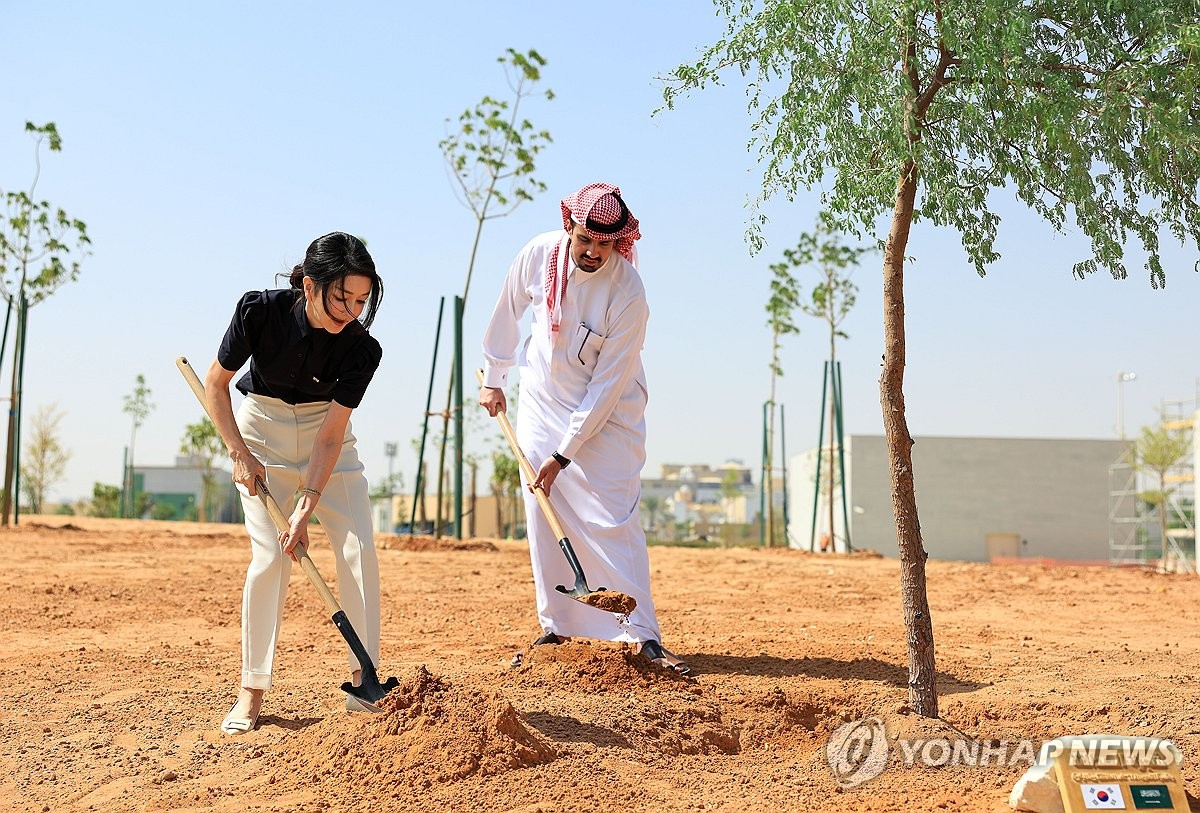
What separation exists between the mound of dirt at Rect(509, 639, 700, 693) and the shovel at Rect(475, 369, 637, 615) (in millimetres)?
170

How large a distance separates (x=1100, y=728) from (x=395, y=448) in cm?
3840

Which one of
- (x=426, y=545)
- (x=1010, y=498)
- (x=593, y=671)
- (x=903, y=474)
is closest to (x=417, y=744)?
(x=593, y=671)

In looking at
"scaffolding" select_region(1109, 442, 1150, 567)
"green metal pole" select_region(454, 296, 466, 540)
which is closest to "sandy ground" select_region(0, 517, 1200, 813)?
"green metal pole" select_region(454, 296, 466, 540)

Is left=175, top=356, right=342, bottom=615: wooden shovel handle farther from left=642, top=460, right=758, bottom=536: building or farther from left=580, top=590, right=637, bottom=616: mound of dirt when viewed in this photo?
left=642, top=460, right=758, bottom=536: building

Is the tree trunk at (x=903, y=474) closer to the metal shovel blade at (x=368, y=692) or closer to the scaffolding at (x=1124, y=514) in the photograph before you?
the metal shovel blade at (x=368, y=692)

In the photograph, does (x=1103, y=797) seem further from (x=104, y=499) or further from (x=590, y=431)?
(x=104, y=499)

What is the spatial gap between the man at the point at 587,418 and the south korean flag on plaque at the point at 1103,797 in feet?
6.60

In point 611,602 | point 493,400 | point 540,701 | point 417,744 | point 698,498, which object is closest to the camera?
point 417,744

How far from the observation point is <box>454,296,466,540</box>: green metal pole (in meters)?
11.7

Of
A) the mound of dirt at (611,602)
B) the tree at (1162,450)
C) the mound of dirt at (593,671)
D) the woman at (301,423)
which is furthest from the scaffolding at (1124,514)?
the woman at (301,423)

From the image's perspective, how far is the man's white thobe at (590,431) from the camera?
457cm

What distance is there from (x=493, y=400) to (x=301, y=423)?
126 cm

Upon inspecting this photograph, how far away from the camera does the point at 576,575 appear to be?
4355 mm

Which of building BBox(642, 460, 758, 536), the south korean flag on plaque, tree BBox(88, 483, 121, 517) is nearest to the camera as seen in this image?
the south korean flag on plaque
